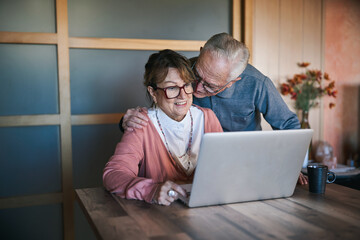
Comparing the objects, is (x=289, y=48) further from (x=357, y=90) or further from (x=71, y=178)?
(x=71, y=178)

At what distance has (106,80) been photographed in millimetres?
2734

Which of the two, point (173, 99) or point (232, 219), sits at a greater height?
point (173, 99)

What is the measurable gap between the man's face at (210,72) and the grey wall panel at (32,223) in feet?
4.82

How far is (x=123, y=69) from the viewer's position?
278cm

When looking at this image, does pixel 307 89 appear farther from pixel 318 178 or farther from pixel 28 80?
pixel 28 80

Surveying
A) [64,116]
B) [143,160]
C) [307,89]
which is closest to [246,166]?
[143,160]

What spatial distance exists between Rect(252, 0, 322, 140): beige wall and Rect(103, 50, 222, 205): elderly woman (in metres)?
1.51

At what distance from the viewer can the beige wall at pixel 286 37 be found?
3.15m

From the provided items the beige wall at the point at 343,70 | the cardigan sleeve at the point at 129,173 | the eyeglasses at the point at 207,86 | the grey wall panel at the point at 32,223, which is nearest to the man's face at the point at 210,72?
the eyeglasses at the point at 207,86

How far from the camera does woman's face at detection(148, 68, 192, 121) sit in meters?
1.75

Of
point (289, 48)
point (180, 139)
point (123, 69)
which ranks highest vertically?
point (289, 48)

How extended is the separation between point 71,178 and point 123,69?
35.1 inches

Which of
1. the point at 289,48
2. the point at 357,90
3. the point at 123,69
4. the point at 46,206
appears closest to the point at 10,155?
the point at 46,206

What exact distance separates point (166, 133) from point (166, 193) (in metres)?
0.52
